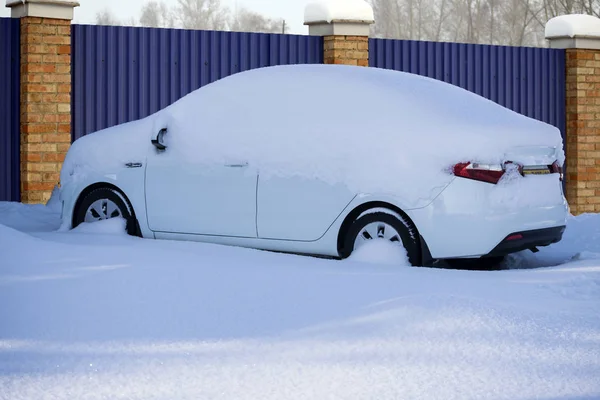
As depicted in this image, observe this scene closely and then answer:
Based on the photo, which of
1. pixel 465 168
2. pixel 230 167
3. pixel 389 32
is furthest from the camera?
pixel 389 32

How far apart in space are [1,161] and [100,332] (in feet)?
24.9

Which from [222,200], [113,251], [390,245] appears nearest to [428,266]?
[390,245]

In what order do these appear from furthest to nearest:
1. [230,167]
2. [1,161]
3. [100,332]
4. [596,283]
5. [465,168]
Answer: [1,161]
[230,167]
[465,168]
[596,283]
[100,332]

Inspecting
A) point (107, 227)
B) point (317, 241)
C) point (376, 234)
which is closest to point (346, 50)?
point (107, 227)

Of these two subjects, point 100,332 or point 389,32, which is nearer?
point 100,332

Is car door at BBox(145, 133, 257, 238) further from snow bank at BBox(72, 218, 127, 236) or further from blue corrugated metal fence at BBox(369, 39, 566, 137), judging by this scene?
Result: blue corrugated metal fence at BBox(369, 39, 566, 137)

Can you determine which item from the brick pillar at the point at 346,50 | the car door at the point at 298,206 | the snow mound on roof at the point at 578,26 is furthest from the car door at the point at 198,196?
the snow mound on roof at the point at 578,26

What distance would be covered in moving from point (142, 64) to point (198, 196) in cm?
529

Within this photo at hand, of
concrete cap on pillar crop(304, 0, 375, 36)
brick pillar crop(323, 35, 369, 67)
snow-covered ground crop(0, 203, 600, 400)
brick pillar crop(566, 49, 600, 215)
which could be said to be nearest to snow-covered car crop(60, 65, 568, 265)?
snow-covered ground crop(0, 203, 600, 400)

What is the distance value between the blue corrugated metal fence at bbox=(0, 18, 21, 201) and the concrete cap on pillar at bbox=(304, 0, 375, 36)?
165 inches

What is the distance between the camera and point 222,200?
798 cm

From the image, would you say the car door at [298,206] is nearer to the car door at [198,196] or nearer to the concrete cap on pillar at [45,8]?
the car door at [198,196]

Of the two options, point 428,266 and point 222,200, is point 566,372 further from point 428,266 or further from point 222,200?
point 222,200

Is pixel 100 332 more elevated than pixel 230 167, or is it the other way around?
pixel 230 167
